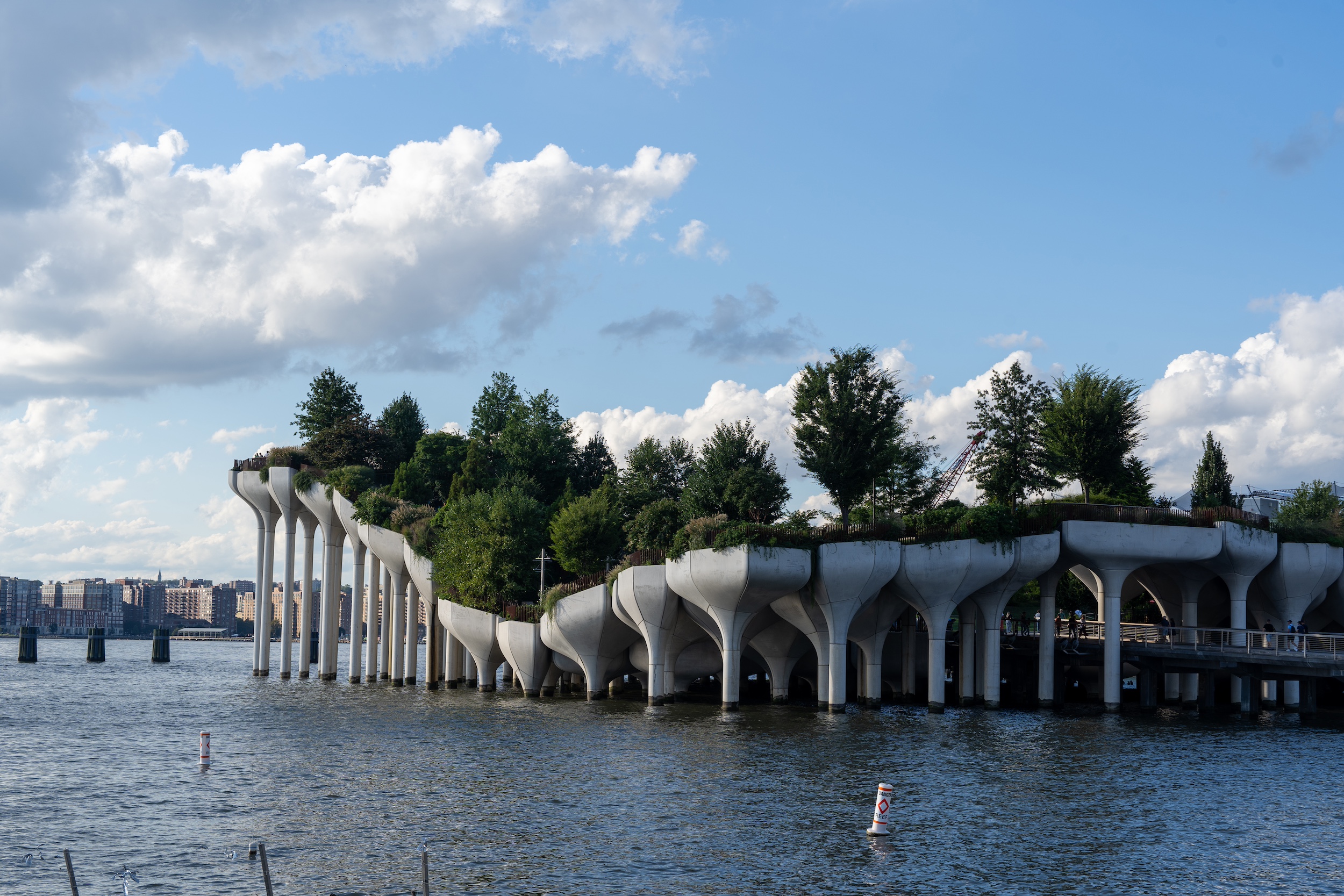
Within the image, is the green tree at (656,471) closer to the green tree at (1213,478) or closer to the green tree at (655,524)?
the green tree at (655,524)

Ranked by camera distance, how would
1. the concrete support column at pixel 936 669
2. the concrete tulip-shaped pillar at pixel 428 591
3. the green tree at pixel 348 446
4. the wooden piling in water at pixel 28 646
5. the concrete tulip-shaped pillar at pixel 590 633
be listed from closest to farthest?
the concrete support column at pixel 936 669 → the concrete tulip-shaped pillar at pixel 590 633 → the concrete tulip-shaped pillar at pixel 428 591 → the green tree at pixel 348 446 → the wooden piling in water at pixel 28 646

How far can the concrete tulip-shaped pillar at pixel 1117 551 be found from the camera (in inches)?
2296

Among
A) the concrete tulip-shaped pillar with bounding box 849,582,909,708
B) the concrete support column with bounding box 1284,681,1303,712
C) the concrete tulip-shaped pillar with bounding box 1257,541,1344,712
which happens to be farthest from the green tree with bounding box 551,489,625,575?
the concrete support column with bounding box 1284,681,1303,712

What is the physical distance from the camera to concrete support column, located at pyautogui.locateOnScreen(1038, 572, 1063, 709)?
2426 inches

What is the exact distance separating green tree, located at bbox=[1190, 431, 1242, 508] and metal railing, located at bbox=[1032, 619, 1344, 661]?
33.8 meters

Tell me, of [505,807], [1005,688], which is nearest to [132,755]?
[505,807]

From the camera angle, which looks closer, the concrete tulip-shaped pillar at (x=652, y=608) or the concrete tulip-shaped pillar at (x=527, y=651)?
the concrete tulip-shaped pillar at (x=652, y=608)

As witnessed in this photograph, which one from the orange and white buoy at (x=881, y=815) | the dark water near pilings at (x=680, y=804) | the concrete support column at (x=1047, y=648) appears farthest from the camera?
the concrete support column at (x=1047, y=648)

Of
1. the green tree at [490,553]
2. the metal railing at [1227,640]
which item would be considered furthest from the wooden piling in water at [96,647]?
the metal railing at [1227,640]

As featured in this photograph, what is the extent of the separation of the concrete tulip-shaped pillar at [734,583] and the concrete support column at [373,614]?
33909 millimetres

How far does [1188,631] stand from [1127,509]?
322 inches

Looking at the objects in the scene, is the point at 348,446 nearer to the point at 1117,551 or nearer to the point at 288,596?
the point at 288,596

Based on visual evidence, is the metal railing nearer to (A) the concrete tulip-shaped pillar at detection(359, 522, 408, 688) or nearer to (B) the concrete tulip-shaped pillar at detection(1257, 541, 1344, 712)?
(B) the concrete tulip-shaped pillar at detection(1257, 541, 1344, 712)

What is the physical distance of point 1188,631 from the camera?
200 feet
